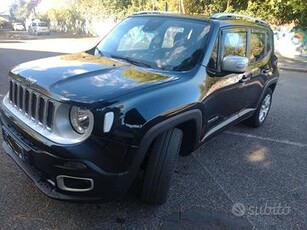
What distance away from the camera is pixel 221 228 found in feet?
10.0

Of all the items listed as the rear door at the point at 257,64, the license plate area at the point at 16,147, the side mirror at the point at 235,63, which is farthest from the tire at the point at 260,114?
the license plate area at the point at 16,147

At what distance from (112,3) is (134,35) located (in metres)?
33.6

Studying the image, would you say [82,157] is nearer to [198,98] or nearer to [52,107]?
[52,107]

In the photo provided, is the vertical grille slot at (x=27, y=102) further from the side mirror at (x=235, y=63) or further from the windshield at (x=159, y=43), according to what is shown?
the side mirror at (x=235, y=63)

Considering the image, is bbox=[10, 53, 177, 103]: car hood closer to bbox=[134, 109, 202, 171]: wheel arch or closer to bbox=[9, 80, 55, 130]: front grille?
bbox=[9, 80, 55, 130]: front grille

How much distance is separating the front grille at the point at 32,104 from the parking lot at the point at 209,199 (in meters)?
0.84

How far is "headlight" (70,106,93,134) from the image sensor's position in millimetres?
2582

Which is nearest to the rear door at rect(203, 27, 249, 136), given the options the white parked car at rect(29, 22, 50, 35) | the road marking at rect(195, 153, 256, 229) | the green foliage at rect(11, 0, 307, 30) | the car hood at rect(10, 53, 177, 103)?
the road marking at rect(195, 153, 256, 229)

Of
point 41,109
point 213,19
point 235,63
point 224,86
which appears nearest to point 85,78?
point 41,109

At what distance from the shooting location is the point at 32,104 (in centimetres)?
295

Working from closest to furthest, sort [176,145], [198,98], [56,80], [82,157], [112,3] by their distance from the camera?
[82,157], [56,80], [176,145], [198,98], [112,3]

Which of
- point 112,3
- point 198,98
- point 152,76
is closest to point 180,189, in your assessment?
point 198,98

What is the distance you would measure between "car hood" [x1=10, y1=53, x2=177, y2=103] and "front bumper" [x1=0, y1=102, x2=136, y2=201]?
0.39m

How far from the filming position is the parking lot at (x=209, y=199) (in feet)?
9.96
